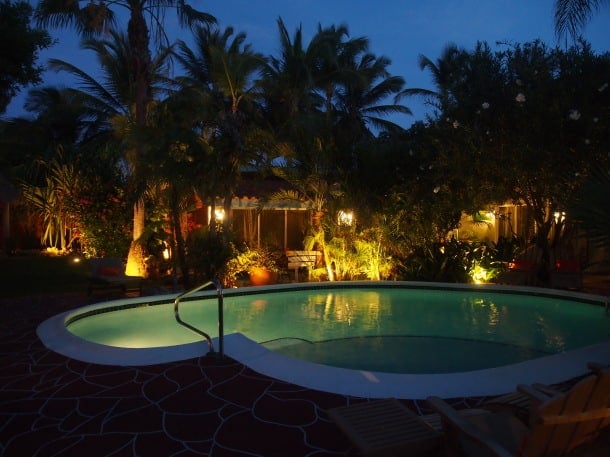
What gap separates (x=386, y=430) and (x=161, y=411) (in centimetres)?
204

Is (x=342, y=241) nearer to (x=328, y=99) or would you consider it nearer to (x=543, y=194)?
(x=543, y=194)

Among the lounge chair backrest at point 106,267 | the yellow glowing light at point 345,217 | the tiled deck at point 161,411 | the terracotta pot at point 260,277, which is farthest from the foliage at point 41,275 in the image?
the yellow glowing light at point 345,217

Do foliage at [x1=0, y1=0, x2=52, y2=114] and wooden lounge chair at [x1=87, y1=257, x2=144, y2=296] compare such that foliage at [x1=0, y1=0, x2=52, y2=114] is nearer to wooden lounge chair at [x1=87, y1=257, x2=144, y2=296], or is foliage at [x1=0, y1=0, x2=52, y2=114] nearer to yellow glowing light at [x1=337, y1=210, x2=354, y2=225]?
wooden lounge chair at [x1=87, y1=257, x2=144, y2=296]

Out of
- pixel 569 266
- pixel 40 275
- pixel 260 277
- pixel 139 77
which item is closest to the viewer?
pixel 569 266

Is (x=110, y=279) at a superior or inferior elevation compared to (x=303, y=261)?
inferior

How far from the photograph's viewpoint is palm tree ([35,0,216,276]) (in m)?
13.9

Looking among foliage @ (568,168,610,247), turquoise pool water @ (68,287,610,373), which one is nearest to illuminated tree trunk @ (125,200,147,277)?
turquoise pool water @ (68,287,610,373)

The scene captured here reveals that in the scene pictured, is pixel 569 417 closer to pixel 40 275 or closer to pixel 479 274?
pixel 479 274

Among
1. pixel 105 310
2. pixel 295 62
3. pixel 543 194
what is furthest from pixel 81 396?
pixel 295 62

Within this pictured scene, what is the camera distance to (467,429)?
2.73 metres

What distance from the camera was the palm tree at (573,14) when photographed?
9.84 metres

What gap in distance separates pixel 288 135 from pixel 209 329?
6.43 metres

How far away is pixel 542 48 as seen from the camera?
1140cm

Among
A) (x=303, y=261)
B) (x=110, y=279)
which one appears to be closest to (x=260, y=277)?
(x=303, y=261)
